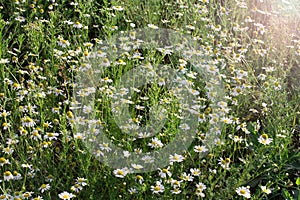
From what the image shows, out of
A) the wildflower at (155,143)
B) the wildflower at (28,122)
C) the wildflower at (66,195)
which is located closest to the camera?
the wildflower at (66,195)

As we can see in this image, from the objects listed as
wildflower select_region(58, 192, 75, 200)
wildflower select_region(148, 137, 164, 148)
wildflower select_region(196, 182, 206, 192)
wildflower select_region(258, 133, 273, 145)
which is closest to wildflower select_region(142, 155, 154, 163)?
wildflower select_region(148, 137, 164, 148)

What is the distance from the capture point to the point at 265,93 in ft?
10.2

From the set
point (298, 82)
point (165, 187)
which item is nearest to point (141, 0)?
point (298, 82)

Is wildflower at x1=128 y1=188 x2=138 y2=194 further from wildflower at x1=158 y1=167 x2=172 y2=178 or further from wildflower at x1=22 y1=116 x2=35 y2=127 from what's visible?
wildflower at x1=22 y1=116 x2=35 y2=127

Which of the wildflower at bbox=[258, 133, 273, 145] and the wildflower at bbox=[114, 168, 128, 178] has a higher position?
the wildflower at bbox=[258, 133, 273, 145]

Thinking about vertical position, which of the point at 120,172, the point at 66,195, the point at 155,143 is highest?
the point at 155,143

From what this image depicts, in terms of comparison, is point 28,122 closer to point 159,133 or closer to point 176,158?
point 159,133

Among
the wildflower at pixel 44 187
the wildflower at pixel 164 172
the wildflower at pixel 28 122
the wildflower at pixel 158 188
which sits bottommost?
the wildflower at pixel 44 187

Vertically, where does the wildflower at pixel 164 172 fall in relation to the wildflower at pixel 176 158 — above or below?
below

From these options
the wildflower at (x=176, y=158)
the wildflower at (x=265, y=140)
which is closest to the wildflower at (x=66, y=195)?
the wildflower at (x=176, y=158)

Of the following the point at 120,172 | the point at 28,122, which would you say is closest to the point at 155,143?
the point at 120,172

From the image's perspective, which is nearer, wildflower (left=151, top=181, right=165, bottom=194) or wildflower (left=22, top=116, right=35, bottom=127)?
wildflower (left=151, top=181, right=165, bottom=194)

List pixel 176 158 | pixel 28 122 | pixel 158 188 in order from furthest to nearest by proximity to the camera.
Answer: pixel 28 122, pixel 176 158, pixel 158 188

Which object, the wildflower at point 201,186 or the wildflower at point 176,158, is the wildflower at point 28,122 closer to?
the wildflower at point 176,158
